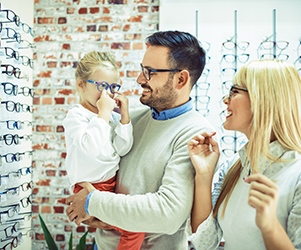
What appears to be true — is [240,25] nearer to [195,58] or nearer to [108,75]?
[195,58]

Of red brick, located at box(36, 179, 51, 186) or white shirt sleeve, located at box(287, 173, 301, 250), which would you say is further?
red brick, located at box(36, 179, 51, 186)

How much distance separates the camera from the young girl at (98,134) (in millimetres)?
1235

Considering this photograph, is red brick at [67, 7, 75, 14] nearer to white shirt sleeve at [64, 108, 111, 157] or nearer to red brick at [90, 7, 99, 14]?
red brick at [90, 7, 99, 14]

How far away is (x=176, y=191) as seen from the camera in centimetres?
105

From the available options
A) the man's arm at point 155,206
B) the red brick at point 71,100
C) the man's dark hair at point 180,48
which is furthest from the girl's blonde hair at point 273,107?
the red brick at point 71,100

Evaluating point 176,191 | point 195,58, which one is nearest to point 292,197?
point 176,191

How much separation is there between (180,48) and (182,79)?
0.16m

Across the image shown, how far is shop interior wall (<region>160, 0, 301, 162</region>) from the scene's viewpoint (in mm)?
2695

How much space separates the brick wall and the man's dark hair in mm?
1558

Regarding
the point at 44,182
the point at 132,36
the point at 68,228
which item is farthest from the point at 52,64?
the point at 68,228

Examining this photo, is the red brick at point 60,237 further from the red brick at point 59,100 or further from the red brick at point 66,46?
the red brick at point 66,46

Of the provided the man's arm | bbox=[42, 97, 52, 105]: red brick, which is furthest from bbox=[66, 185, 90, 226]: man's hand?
bbox=[42, 97, 52, 105]: red brick

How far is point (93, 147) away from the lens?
122 centimetres

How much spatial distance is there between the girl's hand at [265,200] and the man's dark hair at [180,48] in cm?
74
